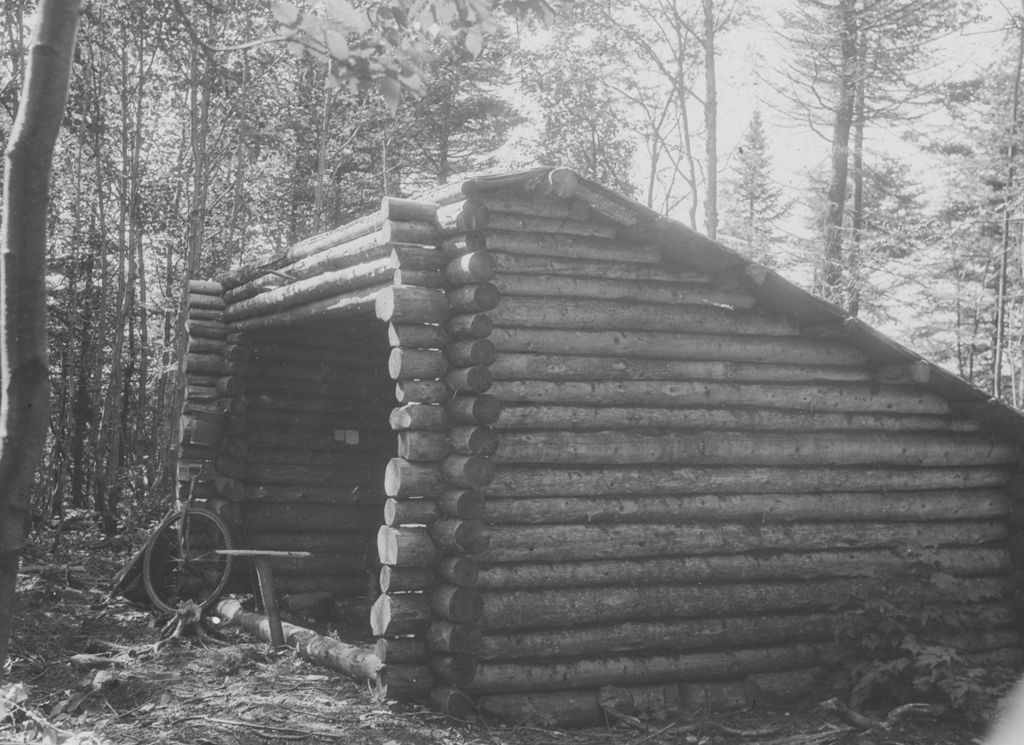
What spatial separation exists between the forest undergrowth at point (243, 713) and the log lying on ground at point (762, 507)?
59.6 inches

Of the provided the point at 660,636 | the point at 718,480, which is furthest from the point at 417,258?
the point at 660,636

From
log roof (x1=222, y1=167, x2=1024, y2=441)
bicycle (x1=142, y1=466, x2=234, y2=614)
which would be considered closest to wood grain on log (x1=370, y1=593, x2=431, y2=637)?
log roof (x1=222, y1=167, x2=1024, y2=441)

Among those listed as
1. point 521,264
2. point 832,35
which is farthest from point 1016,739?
point 832,35

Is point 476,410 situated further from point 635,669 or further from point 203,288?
point 203,288

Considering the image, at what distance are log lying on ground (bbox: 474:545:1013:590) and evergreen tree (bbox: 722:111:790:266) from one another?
113 feet

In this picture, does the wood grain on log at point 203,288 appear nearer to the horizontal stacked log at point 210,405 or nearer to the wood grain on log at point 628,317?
the horizontal stacked log at point 210,405

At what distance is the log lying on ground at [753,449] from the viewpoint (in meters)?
7.80

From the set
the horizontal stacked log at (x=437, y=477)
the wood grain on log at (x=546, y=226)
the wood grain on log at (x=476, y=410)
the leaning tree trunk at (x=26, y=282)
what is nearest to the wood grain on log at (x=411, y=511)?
the horizontal stacked log at (x=437, y=477)

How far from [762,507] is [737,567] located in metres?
0.59

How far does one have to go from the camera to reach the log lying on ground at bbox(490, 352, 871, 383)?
776 cm

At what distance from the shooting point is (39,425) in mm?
2963

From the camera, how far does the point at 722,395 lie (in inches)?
337

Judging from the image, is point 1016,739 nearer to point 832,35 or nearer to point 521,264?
point 521,264

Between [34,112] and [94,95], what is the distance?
15044 mm
